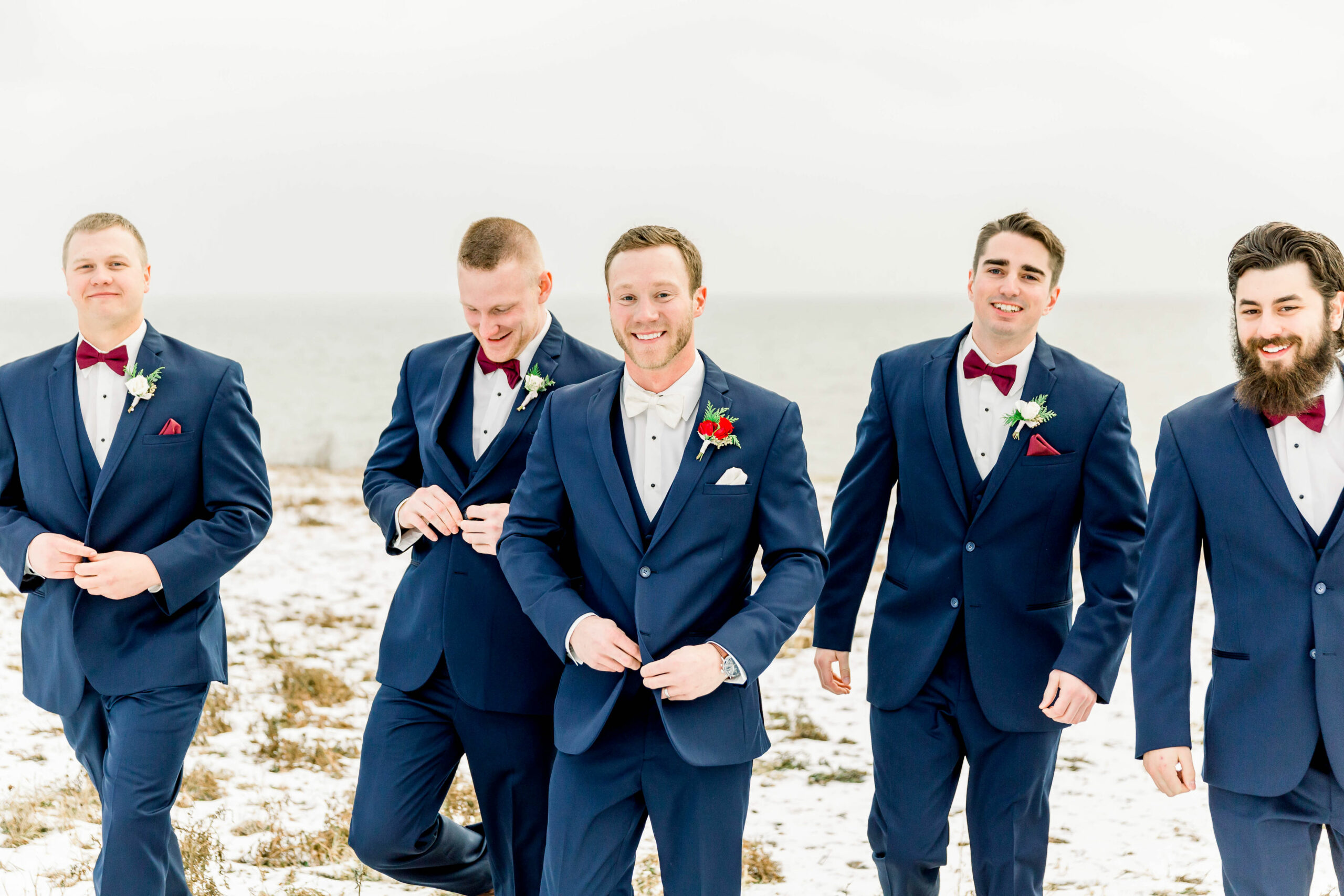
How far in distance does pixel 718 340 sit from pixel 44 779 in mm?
83209

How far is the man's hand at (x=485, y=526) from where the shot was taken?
3701 millimetres

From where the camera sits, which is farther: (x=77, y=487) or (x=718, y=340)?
(x=718, y=340)

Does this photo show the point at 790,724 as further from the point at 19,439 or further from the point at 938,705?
the point at 19,439

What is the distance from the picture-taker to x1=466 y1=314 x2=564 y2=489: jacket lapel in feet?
12.6

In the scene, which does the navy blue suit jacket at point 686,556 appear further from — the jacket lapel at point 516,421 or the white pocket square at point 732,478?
the jacket lapel at point 516,421

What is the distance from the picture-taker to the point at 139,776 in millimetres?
3740

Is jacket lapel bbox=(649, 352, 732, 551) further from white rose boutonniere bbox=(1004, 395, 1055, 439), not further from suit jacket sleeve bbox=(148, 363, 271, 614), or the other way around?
suit jacket sleeve bbox=(148, 363, 271, 614)

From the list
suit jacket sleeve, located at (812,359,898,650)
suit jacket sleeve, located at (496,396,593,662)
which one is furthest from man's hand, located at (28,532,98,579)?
suit jacket sleeve, located at (812,359,898,650)

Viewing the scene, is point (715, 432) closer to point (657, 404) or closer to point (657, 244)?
point (657, 404)

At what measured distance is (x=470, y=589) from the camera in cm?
391

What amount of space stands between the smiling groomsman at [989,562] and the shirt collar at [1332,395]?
0.63 m

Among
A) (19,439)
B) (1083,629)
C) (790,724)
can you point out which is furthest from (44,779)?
(1083,629)

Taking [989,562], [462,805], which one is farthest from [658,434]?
[462,805]

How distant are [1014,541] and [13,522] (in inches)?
125
